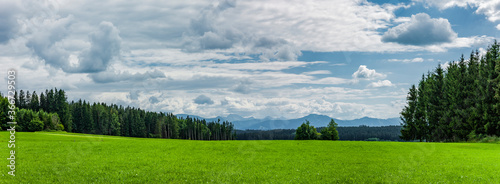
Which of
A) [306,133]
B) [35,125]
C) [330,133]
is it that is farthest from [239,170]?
[35,125]

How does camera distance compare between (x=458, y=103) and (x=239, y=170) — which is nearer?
(x=239, y=170)

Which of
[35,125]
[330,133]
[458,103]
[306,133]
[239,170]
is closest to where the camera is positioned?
[239,170]

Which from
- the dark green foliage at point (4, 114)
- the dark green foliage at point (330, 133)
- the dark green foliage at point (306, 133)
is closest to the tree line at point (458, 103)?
the dark green foliage at point (330, 133)

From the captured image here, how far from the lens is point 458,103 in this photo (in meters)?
76.3

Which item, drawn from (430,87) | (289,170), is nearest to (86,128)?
(430,87)

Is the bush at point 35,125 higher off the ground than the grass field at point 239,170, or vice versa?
the bush at point 35,125

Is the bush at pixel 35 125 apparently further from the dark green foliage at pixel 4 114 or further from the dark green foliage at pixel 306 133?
the dark green foliage at pixel 306 133

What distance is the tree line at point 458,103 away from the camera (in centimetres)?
6750

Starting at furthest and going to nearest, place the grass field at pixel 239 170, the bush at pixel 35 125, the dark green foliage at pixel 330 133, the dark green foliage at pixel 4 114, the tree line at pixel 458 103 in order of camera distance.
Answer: the bush at pixel 35 125 → the dark green foliage at pixel 330 133 → the dark green foliage at pixel 4 114 → the tree line at pixel 458 103 → the grass field at pixel 239 170

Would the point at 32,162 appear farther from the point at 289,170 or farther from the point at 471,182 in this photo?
the point at 471,182

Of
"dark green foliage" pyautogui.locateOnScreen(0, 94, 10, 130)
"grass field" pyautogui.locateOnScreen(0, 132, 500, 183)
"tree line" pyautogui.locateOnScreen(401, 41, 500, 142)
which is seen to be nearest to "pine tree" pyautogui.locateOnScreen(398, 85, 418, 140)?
"tree line" pyautogui.locateOnScreen(401, 41, 500, 142)

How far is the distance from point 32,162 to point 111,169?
7490 millimetres

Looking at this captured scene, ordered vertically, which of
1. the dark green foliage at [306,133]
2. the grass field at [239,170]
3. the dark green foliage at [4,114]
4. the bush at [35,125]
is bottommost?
the dark green foliage at [306,133]

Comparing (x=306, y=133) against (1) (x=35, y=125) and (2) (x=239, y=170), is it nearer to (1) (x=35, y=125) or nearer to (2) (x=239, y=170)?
(2) (x=239, y=170)
